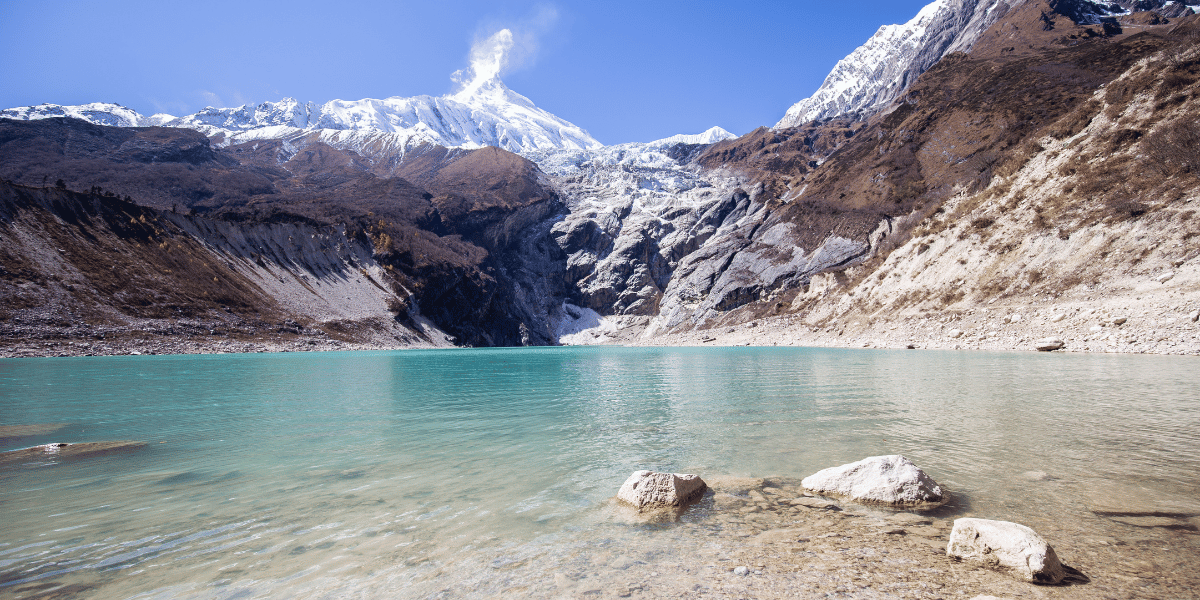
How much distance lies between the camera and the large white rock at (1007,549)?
17.1 feet

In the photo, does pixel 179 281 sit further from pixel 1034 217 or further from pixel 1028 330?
A: pixel 1034 217

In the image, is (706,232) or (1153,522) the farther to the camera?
(706,232)

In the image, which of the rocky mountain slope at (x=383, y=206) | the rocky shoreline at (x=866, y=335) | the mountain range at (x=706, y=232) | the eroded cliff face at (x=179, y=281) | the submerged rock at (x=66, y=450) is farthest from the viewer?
the rocky mountain slope at (x=383, y=206)

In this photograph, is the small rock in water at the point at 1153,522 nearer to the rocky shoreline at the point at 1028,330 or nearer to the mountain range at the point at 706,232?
the rocky shoreline at the point at 1028,330

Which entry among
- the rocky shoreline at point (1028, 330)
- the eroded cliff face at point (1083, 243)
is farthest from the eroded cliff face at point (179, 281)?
the eroded cliff face at point (1083, 243)

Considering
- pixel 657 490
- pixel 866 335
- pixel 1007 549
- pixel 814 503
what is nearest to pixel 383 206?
pixel 866 335

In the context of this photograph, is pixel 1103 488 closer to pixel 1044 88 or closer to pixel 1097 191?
pixel 1097 191

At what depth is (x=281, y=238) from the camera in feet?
347

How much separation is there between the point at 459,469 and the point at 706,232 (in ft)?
482

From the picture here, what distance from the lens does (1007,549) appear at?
17.9 feet

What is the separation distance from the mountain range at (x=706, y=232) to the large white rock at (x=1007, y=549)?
154 ft

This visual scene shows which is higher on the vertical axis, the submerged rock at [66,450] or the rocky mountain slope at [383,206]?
the rocky mountain slope at [383,206]

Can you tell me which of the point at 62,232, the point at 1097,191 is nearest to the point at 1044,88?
the point at 1097,191

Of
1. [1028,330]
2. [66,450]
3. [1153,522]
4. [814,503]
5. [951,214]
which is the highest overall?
[951,214]
